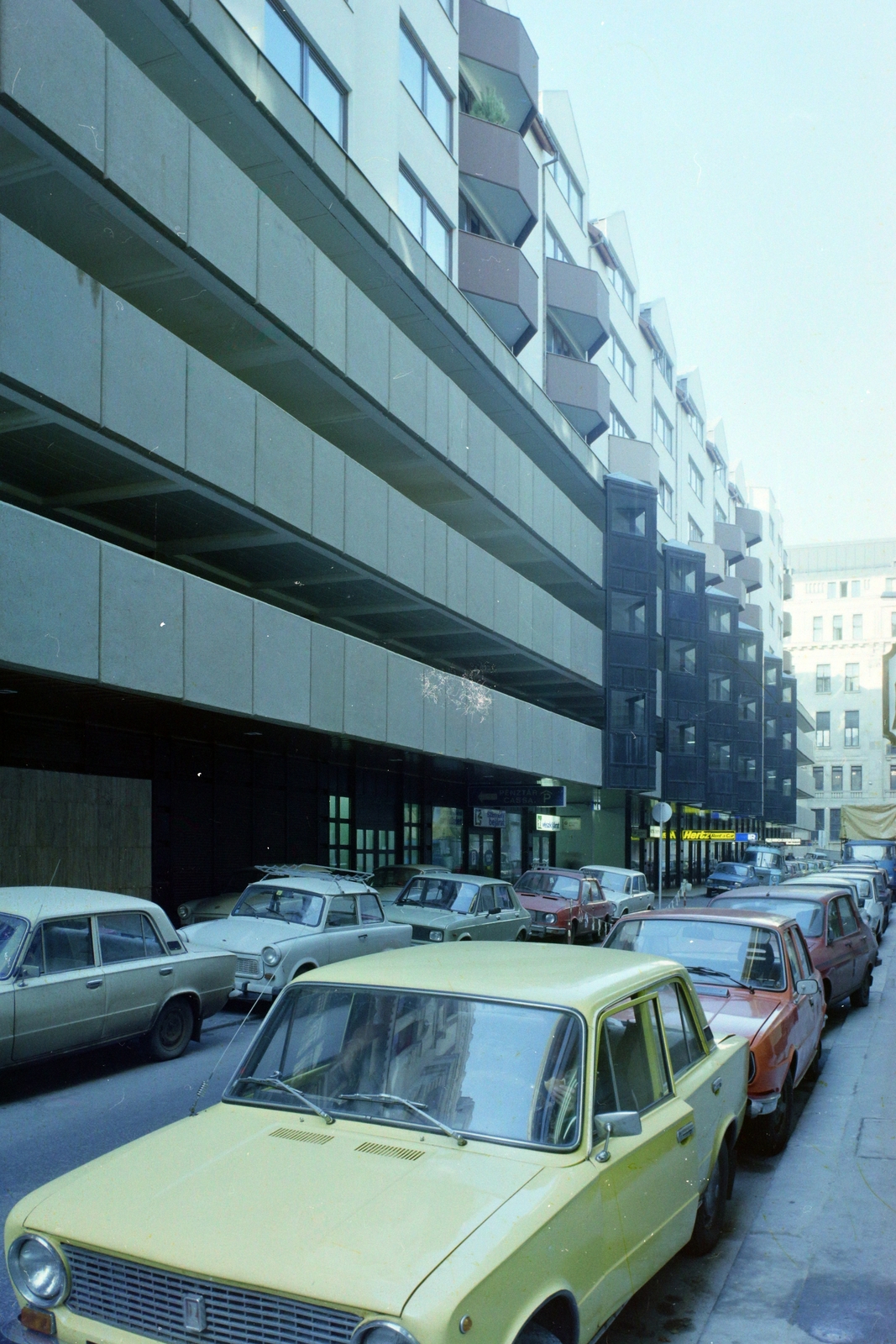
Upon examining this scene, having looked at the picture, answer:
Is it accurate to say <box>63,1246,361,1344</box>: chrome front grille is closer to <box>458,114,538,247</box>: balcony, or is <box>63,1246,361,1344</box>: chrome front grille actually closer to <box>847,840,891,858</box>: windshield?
<box>458,114,538,247</box>: balcony

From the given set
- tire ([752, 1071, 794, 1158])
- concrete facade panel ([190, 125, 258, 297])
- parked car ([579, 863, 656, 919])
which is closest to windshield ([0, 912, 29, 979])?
tire ([752, 1071, 794, 1158])

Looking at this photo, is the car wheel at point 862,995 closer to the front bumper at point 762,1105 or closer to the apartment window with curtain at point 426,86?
the front bumper at point 762,1105

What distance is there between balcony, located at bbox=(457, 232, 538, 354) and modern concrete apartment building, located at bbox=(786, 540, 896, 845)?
210 ft

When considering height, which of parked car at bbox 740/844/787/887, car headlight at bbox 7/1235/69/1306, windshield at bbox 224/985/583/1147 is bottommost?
parked car at bbox 740/844/787/887

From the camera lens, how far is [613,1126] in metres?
4.00

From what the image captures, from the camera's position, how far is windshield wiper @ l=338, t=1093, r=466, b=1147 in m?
3.91

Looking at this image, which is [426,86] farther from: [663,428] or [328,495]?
[663,428]

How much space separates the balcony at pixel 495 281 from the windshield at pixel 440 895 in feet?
47.2

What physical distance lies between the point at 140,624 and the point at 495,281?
16.4 metres

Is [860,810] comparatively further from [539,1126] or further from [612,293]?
[539,1126]

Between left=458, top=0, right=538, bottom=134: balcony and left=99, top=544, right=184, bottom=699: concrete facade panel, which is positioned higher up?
left=458, top=0, right=538, bottom=134: balcony

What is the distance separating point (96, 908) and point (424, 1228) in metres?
6.45

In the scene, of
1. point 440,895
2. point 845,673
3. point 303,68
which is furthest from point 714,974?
point 845,673

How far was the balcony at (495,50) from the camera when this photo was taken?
25.9 metres
